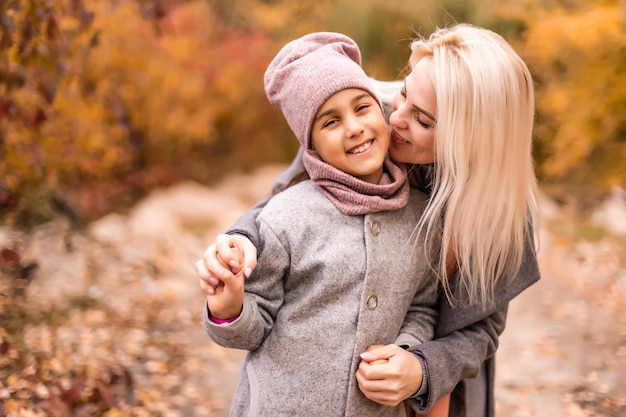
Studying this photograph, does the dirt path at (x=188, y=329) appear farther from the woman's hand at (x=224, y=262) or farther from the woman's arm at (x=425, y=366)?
the woman's hand at (x=224, y=262)

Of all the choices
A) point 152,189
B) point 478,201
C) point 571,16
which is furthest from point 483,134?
point 152,189

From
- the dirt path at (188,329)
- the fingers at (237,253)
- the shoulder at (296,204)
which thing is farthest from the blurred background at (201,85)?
the fingers at (237,253)

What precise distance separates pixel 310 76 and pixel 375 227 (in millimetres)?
345

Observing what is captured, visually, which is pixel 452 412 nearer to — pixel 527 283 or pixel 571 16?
pixel 527 283

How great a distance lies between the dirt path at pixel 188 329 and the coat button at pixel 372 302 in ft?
4.59

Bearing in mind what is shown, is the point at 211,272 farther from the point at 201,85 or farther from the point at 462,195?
the point at 201,85

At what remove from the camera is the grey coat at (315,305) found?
136cm

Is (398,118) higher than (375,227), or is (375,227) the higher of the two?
(398,118)

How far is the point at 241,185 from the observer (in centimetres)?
589

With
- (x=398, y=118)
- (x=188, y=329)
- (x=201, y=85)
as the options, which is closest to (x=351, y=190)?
(x=398, y=118)

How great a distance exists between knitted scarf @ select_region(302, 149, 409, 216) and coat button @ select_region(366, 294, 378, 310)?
18 cm

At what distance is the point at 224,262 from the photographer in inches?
48.5

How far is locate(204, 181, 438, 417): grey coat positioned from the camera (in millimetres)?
1355

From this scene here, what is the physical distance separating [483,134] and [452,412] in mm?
758
